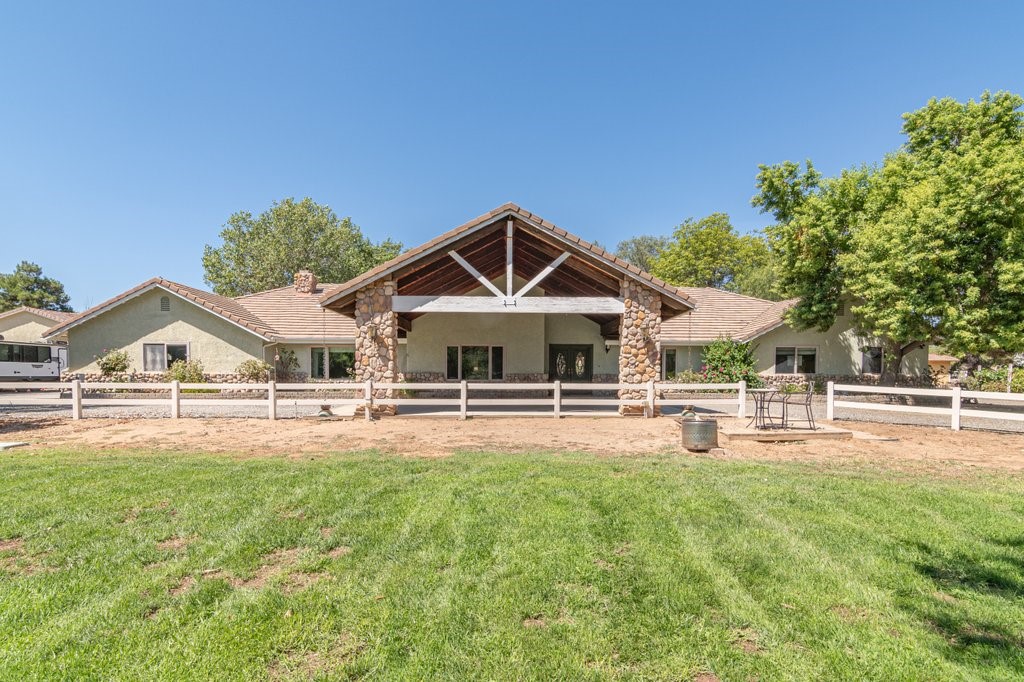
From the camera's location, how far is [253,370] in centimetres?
1889

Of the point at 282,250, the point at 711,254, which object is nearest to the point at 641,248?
the point at 711,254

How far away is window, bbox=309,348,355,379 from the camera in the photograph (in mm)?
21516

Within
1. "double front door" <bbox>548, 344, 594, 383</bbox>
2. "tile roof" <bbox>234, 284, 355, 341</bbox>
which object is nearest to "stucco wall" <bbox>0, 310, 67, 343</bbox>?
"tile roof" <bbox>234, 284, 355, 341</bbox>

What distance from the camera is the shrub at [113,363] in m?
18.6

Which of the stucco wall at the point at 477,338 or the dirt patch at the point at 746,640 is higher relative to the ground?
the stucco wall at the point at 477,338

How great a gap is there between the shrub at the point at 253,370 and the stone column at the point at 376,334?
897cm

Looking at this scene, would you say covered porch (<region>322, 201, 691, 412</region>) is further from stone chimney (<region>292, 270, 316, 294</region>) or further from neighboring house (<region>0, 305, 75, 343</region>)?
neighboring house (<region>0, 305, 75, 343</region>)

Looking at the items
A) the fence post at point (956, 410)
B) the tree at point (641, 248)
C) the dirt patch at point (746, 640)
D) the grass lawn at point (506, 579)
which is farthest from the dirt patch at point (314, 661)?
the tree at point (641, 248)

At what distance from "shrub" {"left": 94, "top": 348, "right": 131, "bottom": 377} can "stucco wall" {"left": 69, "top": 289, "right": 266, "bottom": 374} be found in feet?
1.19

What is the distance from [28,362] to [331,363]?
1810 centimetres

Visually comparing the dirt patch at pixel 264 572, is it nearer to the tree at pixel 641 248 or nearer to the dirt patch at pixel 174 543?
the dirt patch at pixel 174 543

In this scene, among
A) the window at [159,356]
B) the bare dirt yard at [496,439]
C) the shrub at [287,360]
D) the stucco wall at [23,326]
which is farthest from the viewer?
the stucco wall at [23,326]

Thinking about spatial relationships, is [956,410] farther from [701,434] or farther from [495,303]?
[495,303]

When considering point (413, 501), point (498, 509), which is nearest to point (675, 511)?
point (498, 509)
